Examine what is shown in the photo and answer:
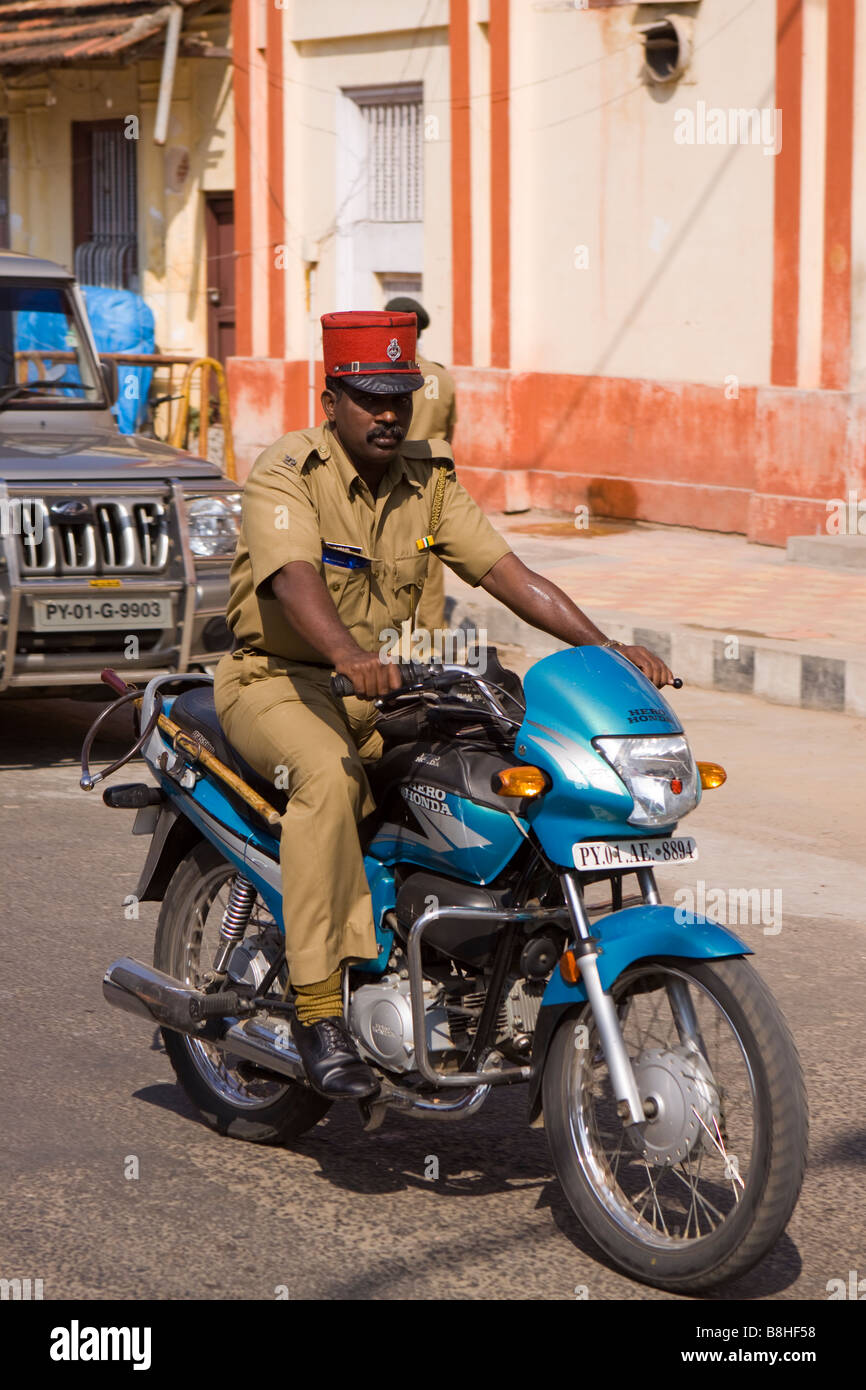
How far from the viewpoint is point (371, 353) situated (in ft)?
13.2

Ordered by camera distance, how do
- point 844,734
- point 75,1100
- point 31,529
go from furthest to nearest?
point 844,734, point 31,529, point 75,1100

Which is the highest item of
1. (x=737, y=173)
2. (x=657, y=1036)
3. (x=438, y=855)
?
(x=737, y=173)

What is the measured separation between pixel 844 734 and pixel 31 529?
3.75 metres

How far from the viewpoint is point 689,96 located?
562 inches

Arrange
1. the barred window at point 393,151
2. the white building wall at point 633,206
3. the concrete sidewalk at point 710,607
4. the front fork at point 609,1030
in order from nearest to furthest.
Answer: the front fork at point 609,1030 < the concrete sidewalk at point 710,607 < the white building wall at point 633,206 < the barred window at point 393,151

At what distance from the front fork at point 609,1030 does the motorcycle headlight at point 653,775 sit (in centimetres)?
23

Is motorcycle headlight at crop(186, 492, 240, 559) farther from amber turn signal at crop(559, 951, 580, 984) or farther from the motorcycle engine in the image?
amber turn signal at crop(559, 951, 580, 984)

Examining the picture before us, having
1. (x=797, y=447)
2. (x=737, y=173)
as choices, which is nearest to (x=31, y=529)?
(x=797, y=447)

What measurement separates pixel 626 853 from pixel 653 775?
160mm

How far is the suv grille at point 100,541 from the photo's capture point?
26.0 feet

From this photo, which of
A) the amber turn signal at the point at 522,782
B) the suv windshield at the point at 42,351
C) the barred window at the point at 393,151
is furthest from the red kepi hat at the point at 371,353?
the barred window at the point at 393,151

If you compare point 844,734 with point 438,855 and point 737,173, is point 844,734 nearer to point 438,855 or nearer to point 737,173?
point 438,855

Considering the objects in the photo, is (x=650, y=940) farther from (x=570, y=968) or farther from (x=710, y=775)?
(x=710, y=775)

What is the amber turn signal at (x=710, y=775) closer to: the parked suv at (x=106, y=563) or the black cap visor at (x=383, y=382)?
the black cap visor at (x=383, y=382)
